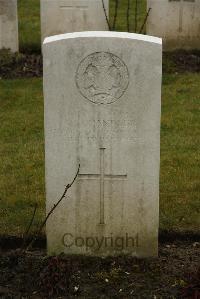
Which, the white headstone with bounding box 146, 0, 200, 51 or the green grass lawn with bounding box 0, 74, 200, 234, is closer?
the green grass lawn with bounding box 0, 74, 200, 234

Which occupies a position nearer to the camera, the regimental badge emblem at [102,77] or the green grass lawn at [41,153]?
the regimental badge emblem at [102,77]

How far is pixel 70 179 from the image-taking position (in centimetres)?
487

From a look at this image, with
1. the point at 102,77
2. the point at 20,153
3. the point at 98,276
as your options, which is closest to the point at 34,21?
the point at 20,153

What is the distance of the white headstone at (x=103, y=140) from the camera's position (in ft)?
15.2

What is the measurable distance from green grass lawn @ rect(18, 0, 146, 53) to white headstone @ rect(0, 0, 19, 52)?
23.1 inches

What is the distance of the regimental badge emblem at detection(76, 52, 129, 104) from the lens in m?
4.65

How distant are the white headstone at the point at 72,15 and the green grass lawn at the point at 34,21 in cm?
71

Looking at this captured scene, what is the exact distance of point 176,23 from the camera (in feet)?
37.7

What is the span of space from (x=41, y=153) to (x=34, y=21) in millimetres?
6909

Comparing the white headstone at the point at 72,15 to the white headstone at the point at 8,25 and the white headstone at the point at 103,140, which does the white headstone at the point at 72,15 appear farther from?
the white headstone at the point at 103,140

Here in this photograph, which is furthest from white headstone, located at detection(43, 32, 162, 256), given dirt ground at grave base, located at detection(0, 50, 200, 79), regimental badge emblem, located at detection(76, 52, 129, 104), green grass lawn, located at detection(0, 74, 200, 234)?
dirt ground at grave base, located at detection(0, 50, 200, 79)

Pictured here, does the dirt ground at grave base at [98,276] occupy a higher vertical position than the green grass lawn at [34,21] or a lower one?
lower

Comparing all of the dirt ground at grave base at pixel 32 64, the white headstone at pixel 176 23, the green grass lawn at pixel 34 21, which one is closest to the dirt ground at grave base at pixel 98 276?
the dirt ground at grave base at pixel 32 64

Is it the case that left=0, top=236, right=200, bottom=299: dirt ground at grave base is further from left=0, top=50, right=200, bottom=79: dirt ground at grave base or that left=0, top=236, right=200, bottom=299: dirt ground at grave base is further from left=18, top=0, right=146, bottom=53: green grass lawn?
left=18, top=0, right=146, bottom=53: green grass lawn
